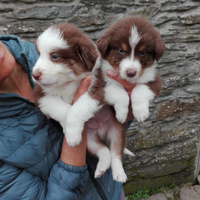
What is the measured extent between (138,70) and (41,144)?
96 centimetres

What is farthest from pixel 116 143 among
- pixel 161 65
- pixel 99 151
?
pixel 161 65

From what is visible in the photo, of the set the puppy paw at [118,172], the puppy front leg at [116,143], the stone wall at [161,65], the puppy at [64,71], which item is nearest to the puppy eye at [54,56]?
the puppy at [64,71]

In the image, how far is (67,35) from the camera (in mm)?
1483

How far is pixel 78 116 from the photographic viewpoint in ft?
5.00

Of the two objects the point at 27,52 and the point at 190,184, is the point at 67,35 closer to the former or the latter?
the point at 27,52

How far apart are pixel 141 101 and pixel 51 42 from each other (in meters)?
0.85

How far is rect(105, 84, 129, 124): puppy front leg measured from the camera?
165 cm

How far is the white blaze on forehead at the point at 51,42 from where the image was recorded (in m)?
1.41

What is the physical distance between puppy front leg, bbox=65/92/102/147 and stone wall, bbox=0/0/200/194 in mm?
1422

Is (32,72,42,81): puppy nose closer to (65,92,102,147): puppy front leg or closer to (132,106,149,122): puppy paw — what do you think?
(65,92,102,147): puppy front leg

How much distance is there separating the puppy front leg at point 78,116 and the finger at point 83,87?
1.5 inches

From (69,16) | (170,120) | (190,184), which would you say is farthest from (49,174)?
(190,184)

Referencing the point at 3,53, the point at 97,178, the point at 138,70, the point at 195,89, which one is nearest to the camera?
the point at 3,53

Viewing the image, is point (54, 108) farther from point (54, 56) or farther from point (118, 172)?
point (118, 172)
